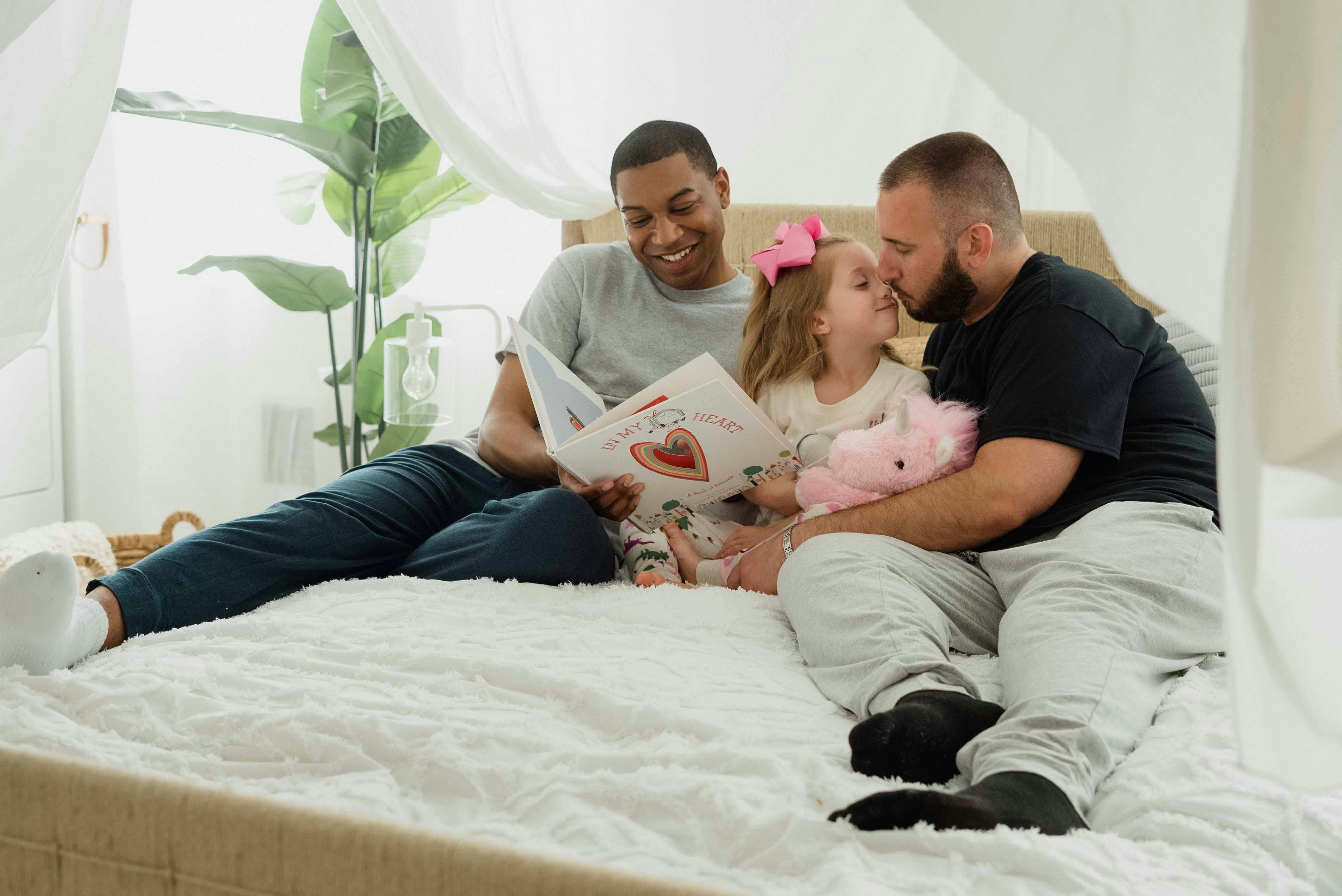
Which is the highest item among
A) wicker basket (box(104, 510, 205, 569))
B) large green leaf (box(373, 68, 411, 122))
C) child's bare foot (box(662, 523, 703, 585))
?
large green leaf (box(373, 68, 411, 122))

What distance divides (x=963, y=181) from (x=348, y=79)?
1.53 m

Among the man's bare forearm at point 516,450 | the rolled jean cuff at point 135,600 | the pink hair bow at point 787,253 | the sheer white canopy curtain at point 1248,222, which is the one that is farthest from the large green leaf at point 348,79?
the sheer white canopy curtain at point 1248,222

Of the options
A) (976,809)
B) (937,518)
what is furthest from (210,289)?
(976,809)

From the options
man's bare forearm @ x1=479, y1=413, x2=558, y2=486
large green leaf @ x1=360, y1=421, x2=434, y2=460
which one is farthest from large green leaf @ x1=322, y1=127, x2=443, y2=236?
man's bare forearm @ x1=479, y1=413, x2=558, y2=486

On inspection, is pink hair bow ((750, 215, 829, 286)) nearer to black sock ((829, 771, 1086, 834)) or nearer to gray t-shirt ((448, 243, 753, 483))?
gray t-shirt ((448, 243, 753, 483))

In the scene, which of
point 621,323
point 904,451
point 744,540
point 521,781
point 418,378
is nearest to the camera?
point 521,781

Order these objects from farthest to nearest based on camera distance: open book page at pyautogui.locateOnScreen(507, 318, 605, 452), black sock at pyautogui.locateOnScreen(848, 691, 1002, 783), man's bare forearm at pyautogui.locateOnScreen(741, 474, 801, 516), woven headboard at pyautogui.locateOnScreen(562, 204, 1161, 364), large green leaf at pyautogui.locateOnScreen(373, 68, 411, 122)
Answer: large green leaf at pyautogui.locateOnScreen(373, 68, 411, 122) → woven headboard at pyautogui.locateOnScreen(562, 204, 1161, 364) → man's bare forearm at pyautogui.locateOnScreen(741, 474, 801, 516) → open book page at pyautogui.locateOnScreen(507, 318, 605, 452) → black sock at pyautogui.locateOnScreen(848, 691, 1002, 783)

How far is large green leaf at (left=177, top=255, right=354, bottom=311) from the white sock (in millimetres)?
1392

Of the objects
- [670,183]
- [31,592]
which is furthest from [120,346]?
[31,592]

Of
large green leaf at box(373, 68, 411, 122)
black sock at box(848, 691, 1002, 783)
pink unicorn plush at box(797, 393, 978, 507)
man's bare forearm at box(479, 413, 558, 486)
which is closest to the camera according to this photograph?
black sock at box(848, 691, 1002, 783)

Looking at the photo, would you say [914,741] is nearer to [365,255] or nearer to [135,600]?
[135,600]

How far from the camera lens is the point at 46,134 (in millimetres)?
1093

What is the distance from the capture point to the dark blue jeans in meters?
1.13

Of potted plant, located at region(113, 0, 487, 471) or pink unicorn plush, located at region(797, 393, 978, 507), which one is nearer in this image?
pink unicorn plush, located at region(797, 393, 978, 507)
